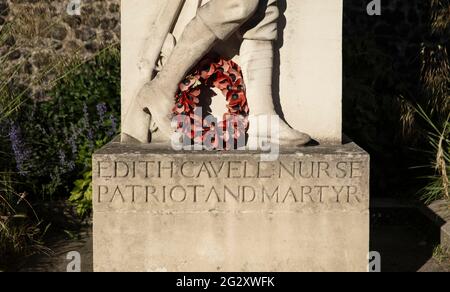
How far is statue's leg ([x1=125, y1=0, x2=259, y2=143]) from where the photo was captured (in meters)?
4.70

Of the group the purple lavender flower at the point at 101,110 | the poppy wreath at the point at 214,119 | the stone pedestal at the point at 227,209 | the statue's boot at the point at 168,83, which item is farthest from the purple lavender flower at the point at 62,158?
the stone pedestal at the point at 227,209

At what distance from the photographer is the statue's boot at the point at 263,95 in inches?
191

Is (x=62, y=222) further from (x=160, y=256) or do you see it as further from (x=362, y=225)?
(x=362, y=225)

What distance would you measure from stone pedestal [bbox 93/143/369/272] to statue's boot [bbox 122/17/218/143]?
0.37m

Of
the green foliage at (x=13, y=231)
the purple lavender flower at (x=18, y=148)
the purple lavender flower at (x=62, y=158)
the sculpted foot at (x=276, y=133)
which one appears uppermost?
the sculpted foot at (x=276, y=133)

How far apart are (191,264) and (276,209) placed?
1.92 ft

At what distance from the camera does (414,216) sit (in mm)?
6520

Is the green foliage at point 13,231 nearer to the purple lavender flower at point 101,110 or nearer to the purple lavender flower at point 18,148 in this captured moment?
the purple lavender flower at point 18,148

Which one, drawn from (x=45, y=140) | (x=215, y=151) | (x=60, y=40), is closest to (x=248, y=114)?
(x=215, y=151)

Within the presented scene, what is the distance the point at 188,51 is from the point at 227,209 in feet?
3.22

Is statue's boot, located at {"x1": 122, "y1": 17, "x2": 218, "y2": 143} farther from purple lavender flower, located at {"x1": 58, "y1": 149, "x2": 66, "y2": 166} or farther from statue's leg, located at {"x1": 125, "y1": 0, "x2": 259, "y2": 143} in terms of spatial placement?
purple lavender flower, located at {"x1": 58, "y1": 149, "x2": 66, "y2": 166}

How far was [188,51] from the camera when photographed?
4.82 meters

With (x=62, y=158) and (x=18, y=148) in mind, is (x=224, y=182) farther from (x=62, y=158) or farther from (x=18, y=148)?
(x=62, y=158)

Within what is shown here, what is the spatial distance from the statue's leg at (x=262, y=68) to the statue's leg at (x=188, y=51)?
146mm
